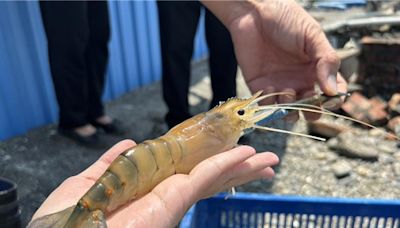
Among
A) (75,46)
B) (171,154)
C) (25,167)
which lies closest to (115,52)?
(75,46)

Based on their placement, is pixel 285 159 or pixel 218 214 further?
pixel 285 159

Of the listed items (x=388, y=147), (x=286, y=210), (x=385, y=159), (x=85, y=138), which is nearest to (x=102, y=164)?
(x=286, y=210)

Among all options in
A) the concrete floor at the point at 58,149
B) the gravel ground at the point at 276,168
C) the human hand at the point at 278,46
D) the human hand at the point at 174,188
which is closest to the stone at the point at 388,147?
the gravel ground at the point at 276,168

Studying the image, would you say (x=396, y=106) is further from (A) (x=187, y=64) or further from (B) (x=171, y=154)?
(B) (x=171, y=154)

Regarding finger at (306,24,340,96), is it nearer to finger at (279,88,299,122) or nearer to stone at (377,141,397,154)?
finger at (279,88,299,122)

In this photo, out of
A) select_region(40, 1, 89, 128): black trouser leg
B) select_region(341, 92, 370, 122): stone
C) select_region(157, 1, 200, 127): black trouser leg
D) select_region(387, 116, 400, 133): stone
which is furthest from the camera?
select_region(341, 92, 370, 122): stone

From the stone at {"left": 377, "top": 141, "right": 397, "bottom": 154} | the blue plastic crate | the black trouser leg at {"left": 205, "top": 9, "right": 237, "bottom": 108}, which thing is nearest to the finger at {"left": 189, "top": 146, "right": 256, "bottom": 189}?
the blue plastic crate
